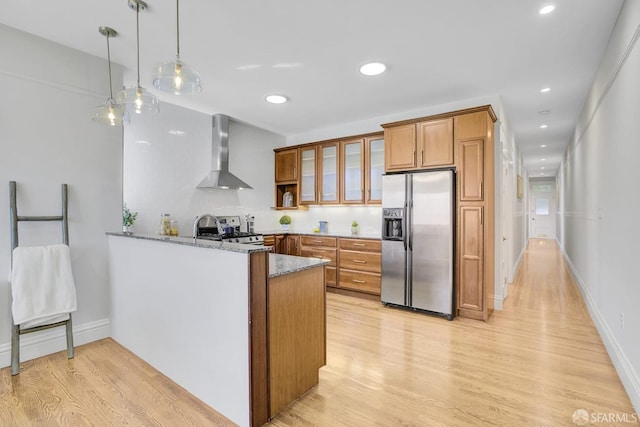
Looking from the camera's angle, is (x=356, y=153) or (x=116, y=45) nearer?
(x=116, y=45)

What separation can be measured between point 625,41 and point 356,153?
3132 mm

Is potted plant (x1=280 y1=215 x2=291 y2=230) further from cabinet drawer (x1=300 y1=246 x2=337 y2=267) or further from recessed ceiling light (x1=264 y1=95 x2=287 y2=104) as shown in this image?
recessed ceiling light (x1=264 y1=95 x2=287 y2=104)

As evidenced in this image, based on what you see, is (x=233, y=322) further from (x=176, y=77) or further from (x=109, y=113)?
(x=109, y=113)

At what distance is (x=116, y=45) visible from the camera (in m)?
2.73

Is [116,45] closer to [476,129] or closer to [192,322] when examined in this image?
[192,322]

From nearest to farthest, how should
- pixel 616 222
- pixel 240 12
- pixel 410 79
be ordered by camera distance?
pixel 240 12 < pixel 616 222 < pixel 410 79

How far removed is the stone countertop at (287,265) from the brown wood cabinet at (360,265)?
88.0 inches

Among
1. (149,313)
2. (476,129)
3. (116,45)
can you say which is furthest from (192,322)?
(476,129)

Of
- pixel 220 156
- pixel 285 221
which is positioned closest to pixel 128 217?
pixel 220 156

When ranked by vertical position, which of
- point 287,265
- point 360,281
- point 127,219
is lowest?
point 360,281

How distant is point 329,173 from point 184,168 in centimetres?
222

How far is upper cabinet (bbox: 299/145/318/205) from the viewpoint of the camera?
538cm

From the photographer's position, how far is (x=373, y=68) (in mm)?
3113

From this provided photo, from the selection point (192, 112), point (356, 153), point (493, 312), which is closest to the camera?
point (493, 312)
